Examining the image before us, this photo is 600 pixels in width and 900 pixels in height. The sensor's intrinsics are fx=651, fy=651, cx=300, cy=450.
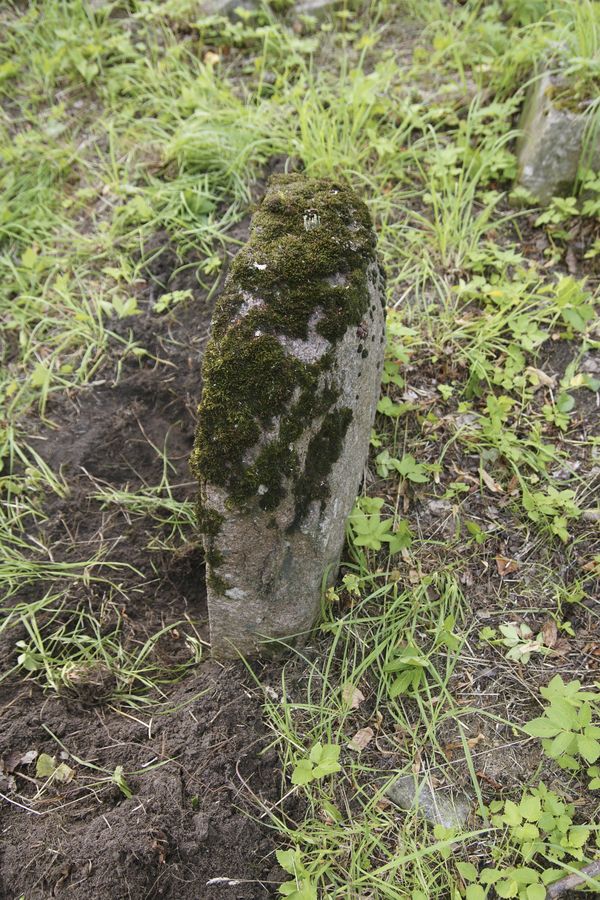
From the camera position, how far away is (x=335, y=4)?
4.47 metres

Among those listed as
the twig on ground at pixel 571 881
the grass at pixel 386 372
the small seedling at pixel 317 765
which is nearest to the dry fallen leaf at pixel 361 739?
the grass at pixel 386 372

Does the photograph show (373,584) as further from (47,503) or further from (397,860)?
(47,503)

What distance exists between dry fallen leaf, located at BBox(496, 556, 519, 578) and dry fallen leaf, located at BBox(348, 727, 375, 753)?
0.78 metres

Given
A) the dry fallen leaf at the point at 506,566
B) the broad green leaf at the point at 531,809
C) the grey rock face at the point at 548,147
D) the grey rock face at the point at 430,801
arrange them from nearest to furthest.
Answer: the broad green leaf at the point at 531,809 → the grey rock face at the point at 430,801 → the dry fallen leaf at the point at 506,566 → the grey rock face at the point at 548,147

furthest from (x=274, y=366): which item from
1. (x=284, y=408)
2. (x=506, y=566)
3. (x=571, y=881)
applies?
(x=571, y=881)

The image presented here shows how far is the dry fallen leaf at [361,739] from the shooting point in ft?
7.02

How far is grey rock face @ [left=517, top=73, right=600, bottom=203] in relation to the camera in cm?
321

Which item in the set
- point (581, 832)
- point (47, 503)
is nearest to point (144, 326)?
point (47, 503)

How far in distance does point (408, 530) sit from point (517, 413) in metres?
0.79

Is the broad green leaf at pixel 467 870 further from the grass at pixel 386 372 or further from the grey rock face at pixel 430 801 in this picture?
the grey rock face at pixel 430 801

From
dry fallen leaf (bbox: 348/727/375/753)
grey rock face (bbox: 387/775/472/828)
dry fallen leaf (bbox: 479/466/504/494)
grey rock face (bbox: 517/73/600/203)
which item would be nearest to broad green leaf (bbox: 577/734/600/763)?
grey rock face (bbox: 387/775/472/828)

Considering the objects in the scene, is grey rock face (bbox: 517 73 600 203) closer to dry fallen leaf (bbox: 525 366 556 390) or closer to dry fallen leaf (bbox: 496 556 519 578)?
dry fallen leaf (bbox: 525 366 556 390)

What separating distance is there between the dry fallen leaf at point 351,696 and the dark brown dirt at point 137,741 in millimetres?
243

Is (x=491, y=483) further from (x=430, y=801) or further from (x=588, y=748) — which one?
(x=430, y=801)
